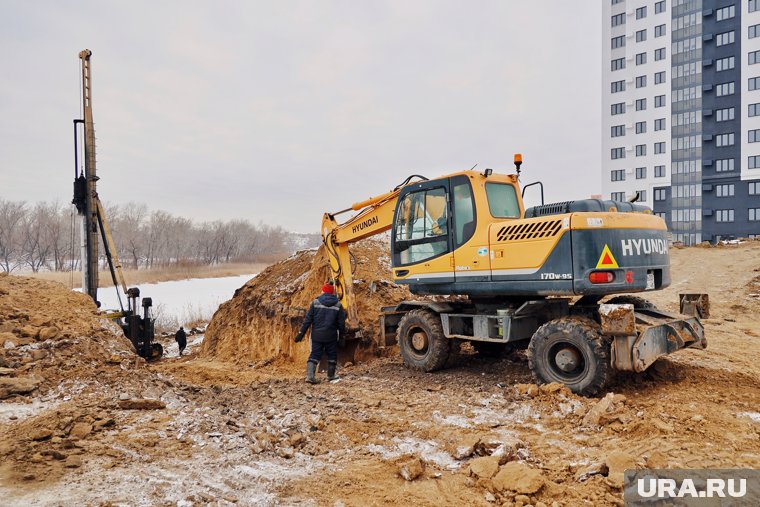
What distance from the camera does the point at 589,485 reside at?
411cm

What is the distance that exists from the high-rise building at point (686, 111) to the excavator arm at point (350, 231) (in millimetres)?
44549

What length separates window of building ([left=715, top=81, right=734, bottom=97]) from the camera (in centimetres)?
4606

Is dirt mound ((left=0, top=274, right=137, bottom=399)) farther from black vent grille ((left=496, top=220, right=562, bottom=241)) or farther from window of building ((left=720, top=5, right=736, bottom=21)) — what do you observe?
window of building ((left=720, top=5, right=736, bottom=21))

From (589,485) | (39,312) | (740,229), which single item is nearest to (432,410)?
(589,485)

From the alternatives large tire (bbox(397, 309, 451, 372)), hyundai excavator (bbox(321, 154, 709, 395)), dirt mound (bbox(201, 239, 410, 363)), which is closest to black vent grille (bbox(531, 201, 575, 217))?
hyundai excavator (bbox(321, 154, 709, 395))

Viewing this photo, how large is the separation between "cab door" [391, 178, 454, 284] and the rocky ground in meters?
1.63

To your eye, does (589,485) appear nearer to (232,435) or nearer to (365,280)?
(232,435)

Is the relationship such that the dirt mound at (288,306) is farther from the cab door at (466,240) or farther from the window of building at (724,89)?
the window of building at (724,89)

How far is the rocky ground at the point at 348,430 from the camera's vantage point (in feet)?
13.9

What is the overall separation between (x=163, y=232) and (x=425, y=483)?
213 feet

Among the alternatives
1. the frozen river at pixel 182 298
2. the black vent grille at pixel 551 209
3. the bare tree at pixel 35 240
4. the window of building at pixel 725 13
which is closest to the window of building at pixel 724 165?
the window of building at pixel 725 13

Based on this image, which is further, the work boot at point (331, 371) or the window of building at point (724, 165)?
the window of building at point (724, 165)

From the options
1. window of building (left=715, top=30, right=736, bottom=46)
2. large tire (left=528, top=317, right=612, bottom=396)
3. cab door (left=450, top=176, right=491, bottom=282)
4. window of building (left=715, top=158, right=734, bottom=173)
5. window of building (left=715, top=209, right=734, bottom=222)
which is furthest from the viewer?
window of building (left=715, top=30, right=736, bottom=46)

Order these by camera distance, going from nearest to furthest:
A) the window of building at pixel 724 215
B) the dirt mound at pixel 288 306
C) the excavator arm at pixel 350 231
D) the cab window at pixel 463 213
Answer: the cab window at pixel 463 213 < the excavator arm at pixel 350 231 < the dirt mound at pixel 288 306 < the window of building at pixel 724 215
